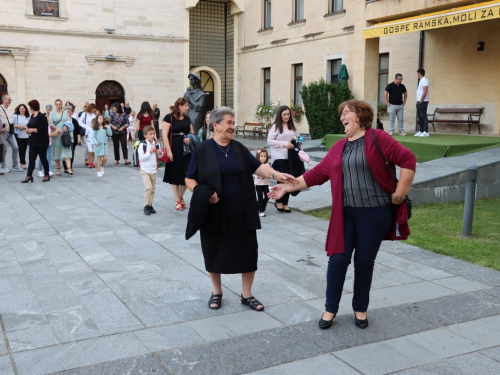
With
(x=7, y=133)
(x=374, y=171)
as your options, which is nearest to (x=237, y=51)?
(x=7, y=133)

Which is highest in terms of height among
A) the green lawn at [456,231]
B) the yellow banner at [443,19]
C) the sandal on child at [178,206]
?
the yellow banner at [443,19]

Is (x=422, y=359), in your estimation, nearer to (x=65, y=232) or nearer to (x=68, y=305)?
(x=68, y=305)

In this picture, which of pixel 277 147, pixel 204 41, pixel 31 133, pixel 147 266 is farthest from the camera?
pixel 204 41

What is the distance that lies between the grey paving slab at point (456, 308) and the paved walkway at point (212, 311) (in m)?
0.02

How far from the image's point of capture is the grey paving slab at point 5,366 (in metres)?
3.84

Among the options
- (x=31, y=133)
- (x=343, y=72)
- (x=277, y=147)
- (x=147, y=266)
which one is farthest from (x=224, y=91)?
(x=147, y=266)

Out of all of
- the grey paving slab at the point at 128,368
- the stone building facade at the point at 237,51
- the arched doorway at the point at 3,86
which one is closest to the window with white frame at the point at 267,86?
the stone building facade at the point at 237,51

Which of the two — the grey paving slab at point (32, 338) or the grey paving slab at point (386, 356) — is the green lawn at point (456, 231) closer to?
the grey paving slab at point (386, 356)

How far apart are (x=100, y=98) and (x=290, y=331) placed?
24.5 m

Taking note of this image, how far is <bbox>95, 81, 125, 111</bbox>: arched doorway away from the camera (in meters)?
27.1

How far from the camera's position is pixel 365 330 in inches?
182

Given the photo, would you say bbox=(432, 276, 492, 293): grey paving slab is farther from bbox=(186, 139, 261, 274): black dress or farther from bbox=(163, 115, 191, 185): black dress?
bbox=(163, 115, 191, 185): black dress

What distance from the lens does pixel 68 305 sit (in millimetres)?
5117

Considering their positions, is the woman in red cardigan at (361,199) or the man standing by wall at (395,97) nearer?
the woman in red cardigan at (361,199)
